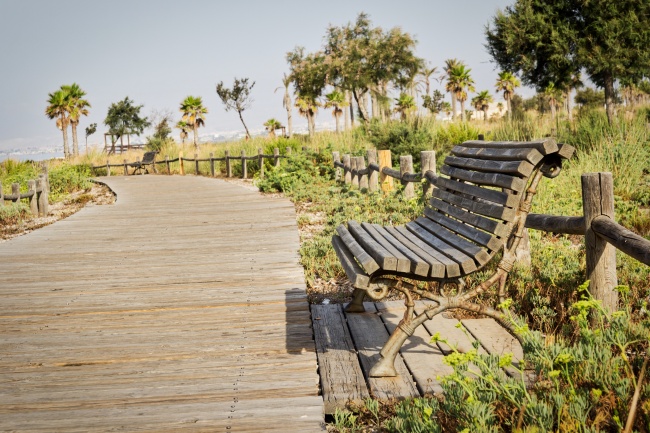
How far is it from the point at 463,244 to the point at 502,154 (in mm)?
596

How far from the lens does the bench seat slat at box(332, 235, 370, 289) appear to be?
2.91m

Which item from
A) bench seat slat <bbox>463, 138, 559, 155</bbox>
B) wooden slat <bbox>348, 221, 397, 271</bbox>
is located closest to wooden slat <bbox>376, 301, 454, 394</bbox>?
wooden slat <bbox>348, 221, 397, 271</bbox>

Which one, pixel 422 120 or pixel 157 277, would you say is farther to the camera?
pixel 422 120

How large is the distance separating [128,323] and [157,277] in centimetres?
128

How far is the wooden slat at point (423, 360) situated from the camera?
300 cm

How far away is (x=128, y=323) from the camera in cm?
419

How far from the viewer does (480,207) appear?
11.3 ft

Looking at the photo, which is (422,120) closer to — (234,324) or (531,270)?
(531,270)

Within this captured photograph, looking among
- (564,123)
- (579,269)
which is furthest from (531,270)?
(564,123)

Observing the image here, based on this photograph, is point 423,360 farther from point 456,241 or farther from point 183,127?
point 183,127

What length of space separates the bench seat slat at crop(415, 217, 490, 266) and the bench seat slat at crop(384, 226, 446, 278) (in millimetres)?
132

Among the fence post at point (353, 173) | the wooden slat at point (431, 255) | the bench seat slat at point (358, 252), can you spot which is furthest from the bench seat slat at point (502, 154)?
the fence post at point (353, 173)

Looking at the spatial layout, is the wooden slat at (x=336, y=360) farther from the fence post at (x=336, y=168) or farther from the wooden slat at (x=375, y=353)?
the fence post at (x=336, y=168)

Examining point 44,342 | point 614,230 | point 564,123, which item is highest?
point 564,123
